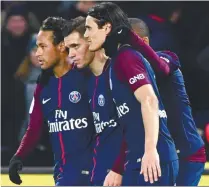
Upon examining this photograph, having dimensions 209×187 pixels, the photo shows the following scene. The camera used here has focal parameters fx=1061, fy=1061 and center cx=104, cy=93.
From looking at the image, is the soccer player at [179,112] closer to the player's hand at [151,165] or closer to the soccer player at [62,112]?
the soccer player at [62,112]

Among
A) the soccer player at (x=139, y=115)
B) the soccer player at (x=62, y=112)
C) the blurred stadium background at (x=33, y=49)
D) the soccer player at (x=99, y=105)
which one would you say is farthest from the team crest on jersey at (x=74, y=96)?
the blurred stadium background at (x=33, y=49)

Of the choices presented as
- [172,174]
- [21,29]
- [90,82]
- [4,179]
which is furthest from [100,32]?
[21,29]

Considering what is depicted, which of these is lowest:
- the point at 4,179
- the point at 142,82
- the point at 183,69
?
the point at 4,179

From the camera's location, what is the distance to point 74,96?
7605 mm

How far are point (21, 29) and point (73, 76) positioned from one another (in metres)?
5.37

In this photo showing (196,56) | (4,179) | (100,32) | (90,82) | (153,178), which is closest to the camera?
(153,178)

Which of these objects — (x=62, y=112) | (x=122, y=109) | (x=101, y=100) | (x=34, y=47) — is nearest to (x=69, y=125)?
(x=62, y=112)

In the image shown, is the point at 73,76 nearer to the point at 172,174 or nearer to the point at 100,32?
the point at 100,32

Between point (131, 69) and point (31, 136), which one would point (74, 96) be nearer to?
point (31, 136)

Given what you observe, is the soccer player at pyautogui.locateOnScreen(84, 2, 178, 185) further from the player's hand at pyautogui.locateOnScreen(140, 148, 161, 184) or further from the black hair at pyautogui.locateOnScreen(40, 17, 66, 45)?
the black hair at pyautogui.locateOnScreen(40, 17, 66, 45)

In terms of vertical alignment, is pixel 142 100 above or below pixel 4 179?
above

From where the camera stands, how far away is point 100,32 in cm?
682

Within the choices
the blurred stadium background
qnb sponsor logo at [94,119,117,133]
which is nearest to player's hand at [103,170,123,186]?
qnb sponsor logo at [94,119,117,133]

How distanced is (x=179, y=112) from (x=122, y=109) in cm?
107
